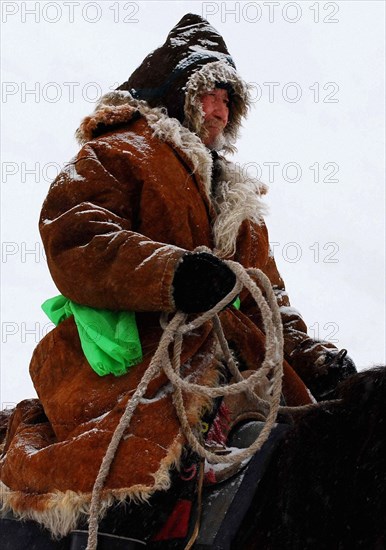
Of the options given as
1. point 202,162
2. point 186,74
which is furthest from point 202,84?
point 202,162

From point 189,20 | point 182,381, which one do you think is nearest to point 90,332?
point 182,381

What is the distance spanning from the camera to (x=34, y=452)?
235cm

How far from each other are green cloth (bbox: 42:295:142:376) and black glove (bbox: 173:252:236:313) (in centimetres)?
19

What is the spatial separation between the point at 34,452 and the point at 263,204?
111cm

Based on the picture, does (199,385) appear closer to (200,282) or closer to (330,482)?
(200,282)

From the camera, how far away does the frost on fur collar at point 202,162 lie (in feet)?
8.48

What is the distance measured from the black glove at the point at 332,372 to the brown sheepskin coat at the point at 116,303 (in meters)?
0.21

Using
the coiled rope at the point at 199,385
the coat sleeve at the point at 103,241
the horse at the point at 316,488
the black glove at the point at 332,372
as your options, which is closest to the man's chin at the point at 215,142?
the coat sleeve at the point at 103,241

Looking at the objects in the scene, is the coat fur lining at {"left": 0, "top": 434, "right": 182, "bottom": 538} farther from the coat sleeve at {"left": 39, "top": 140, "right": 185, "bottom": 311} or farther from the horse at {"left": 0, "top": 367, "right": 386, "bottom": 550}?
the coat sleeve at {"left": 39, "top": 140, "right": 185, "bottom": 311}

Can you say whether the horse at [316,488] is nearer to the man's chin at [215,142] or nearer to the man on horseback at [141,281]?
the man on horseback at [141,281]

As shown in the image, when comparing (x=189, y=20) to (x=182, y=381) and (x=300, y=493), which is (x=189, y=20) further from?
(x=300, y=493)

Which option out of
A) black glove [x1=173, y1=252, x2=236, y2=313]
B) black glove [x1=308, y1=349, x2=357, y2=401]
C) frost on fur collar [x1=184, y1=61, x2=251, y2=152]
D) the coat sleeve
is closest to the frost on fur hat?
frost on fur collar [x1=184, y1=61, x2=251, y2=152]

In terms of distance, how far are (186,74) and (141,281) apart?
36.1 inches

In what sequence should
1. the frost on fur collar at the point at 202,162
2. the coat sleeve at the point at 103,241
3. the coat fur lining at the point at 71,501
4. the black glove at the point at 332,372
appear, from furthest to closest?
the black glove at the point at 332,372
the frost on fur collar at the point at 202,162
the coat sleeve at the point at 103,241
the coat fur lining at the point at 71,501
